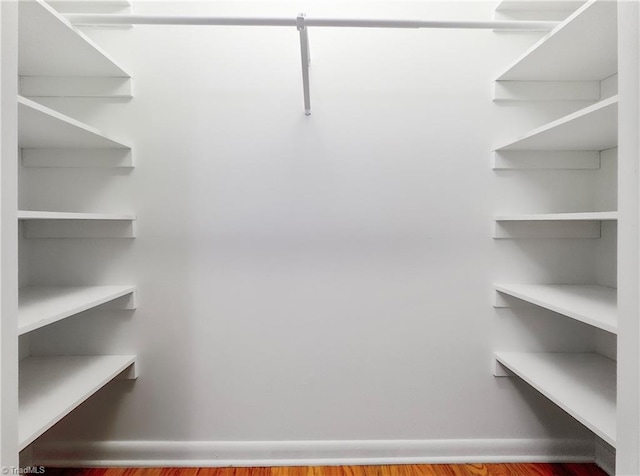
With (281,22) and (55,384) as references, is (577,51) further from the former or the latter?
(55,384)

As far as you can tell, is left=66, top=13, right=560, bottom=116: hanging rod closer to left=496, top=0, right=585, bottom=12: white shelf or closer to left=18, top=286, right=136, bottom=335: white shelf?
left=496, top=0, right=585, bottom=12: white shelf

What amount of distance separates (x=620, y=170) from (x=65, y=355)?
73.2 inches

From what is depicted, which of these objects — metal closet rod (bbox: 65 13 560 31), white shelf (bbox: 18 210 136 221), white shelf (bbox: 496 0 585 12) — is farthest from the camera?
white shelf (bbox: 496 0 585 12)

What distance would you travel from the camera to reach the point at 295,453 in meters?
1.27

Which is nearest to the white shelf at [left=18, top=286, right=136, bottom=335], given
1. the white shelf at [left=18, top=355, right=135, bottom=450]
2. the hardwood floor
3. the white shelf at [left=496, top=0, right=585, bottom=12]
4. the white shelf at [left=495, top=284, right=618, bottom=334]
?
the white shelf at [left=18, top=355, right=135, bottom=450]

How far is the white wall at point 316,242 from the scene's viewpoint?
1251mm

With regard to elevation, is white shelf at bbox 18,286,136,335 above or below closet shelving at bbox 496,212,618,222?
below

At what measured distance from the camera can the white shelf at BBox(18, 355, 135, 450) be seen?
851mm

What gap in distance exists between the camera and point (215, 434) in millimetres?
1278

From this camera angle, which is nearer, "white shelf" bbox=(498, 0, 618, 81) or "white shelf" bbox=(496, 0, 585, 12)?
"white shelf" bbox=(498, 0, 618, 81)

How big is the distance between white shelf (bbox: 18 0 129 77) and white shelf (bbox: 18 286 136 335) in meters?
0.82

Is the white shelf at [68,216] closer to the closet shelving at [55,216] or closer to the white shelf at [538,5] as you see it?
the closet shelving at [55,216]

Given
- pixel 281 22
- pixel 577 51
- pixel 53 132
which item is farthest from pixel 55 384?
pixel 577 51

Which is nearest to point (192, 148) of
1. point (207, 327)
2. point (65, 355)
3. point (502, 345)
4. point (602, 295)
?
point (207, 327)
